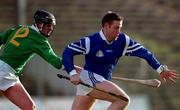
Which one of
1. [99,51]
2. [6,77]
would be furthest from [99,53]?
[6,77]

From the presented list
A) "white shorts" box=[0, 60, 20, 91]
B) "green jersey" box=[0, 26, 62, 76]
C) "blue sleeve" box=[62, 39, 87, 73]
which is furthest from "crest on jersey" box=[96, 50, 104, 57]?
"white shorts" box=[0, 60, 20, 91]

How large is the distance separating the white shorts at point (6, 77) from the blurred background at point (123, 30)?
537 centimetres

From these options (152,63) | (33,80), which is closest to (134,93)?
(33,80)

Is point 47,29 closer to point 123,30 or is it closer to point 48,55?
point 48,55

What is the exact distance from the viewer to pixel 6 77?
1020 centimetres

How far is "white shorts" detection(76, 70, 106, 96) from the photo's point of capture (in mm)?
9883

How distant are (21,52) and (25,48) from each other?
0.25 feet

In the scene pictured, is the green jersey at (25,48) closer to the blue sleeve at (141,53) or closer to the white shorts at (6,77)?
the white shorts at (6,77)

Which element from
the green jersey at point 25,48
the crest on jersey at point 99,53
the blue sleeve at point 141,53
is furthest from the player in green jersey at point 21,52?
the blue sleeve at point 141,53

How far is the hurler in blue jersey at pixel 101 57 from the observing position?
9.77 metres

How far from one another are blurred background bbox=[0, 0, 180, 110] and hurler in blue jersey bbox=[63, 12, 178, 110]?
18.6 feet

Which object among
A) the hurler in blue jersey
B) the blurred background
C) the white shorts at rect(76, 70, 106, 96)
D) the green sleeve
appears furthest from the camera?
the blurred background

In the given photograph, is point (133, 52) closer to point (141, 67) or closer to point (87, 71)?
point (87, 71)

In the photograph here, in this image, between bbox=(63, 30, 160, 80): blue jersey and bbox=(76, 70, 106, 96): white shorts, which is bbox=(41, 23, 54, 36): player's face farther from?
bbox=(76, 70, 106, 96): white shorts
